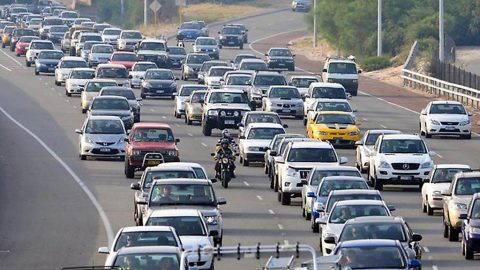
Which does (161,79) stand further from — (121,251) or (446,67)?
(121,251)

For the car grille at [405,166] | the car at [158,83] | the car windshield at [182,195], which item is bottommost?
the car at [158,83]

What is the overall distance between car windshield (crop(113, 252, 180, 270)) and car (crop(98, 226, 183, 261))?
2.29 meters

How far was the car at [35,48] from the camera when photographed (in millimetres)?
100644

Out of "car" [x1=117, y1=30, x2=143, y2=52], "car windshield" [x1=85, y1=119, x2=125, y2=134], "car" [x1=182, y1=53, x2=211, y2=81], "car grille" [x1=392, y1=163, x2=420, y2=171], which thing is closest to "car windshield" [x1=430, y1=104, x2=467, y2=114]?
"car windshield" [x1=85, y1=119, x2=125, y2=134]

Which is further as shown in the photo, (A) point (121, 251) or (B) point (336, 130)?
(B) point (336, 130)

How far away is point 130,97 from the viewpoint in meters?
69.3

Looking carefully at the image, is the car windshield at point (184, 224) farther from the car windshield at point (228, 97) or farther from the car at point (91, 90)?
the car at point (91, 90)

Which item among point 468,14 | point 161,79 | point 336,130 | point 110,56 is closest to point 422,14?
point 468,14

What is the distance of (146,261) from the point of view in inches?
1096

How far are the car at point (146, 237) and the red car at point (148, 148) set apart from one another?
66.4ft

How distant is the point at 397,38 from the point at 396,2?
290 centimetres

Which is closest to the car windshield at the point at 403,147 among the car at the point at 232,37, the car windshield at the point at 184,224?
the car windshield at the point at 184,224

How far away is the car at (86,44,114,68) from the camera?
97625 millimetres

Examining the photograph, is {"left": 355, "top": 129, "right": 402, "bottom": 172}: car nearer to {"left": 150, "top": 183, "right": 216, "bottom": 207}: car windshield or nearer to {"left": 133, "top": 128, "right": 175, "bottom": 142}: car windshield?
{"left": 133, "top": 128, "right": 175, "bottom": 142}: car windshield
